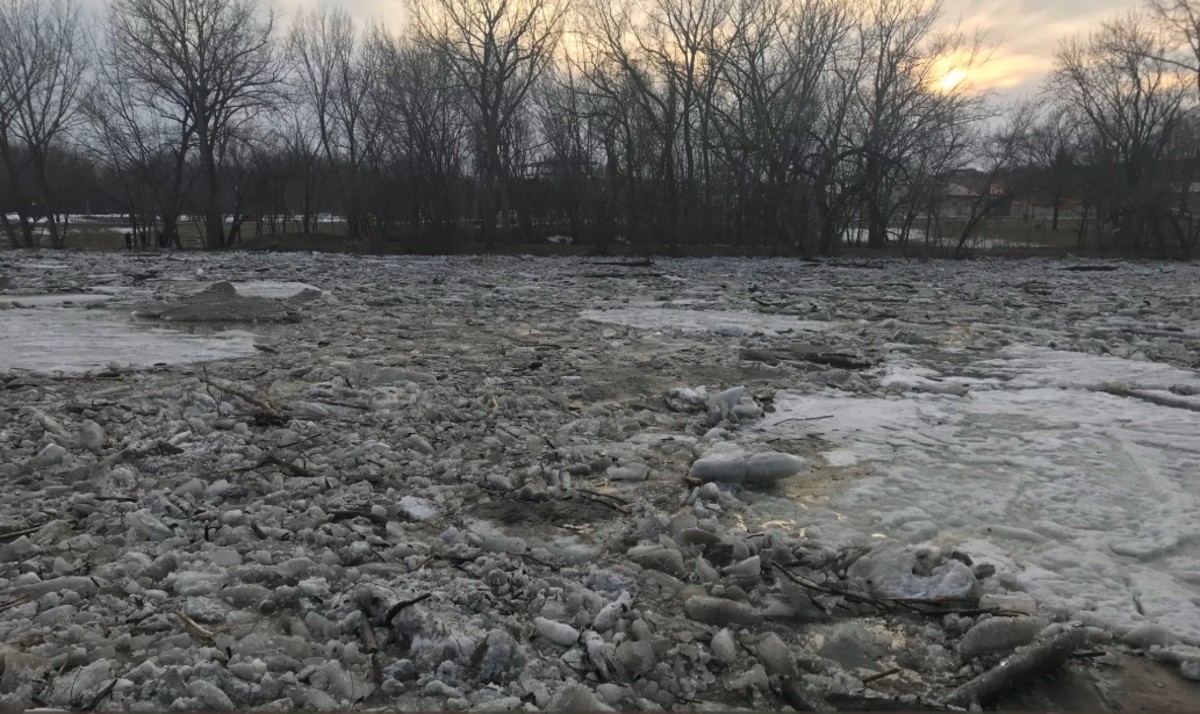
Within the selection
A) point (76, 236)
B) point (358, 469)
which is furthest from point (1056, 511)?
point (76, 236)

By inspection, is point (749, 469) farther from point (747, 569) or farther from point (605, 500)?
point (747, 569)

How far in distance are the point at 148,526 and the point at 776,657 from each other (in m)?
2.35

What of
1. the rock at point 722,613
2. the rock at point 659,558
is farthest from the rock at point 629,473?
the rock at point 722,613

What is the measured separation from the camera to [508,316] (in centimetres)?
945

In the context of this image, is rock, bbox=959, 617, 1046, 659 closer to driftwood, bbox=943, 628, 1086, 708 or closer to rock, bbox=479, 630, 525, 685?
driftwood, bbox=943, 628, 1086, 708

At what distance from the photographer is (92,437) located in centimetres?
378

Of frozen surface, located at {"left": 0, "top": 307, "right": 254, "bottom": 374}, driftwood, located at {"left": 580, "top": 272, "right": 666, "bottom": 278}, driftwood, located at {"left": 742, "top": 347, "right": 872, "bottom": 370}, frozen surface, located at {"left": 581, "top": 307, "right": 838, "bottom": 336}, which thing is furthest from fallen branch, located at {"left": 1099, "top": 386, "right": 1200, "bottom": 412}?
driftwood, located at {"left": 580, "top": 272, "right": 666, "bottom": 278}

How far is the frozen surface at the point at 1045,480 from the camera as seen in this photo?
262 centimetres

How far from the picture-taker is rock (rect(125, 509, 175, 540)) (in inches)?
109

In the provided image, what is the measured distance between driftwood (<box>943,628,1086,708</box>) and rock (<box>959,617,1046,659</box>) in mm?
73

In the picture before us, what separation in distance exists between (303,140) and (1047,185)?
119 ft

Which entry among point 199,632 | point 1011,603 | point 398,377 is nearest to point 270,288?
point 398,377

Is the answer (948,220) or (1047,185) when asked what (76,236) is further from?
(1047,185)

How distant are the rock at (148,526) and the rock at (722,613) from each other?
1.99 meters
